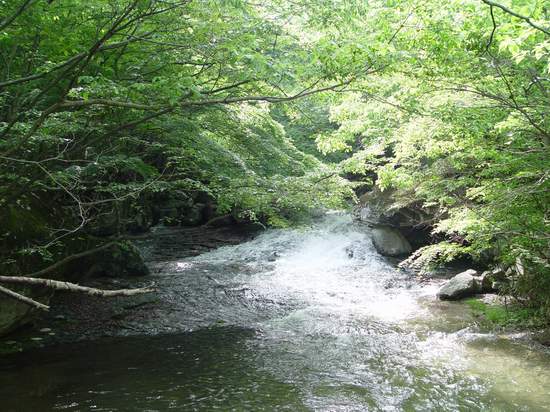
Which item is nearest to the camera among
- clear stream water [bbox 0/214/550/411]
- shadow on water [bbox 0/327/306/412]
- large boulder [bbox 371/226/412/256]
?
shadow on water [bbox 0/327/306/412]

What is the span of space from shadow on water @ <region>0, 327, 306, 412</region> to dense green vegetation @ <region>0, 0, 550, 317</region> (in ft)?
6.59

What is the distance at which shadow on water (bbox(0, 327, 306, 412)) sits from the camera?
621 centimetres

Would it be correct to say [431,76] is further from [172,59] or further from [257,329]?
[257,329]

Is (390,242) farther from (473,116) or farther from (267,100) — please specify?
(267,100)

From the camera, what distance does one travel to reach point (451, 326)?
977 centimetres

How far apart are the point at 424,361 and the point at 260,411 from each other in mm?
3377

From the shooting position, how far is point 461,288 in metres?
12.0

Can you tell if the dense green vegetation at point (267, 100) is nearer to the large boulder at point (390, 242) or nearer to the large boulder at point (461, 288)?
the large boulder at point (461, 288)

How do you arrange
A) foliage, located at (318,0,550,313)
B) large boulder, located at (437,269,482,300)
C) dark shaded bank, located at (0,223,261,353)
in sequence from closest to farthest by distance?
foliage, located at (318,0,550,313) → dark shaded bank, located at (0,223,261,353) → large boulder, located at (437,269,482,300)

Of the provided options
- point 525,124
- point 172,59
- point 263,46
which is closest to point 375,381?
point 525,124

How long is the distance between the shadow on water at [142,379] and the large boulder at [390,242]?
9.83m

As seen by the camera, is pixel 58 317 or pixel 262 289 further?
pixel 262 289

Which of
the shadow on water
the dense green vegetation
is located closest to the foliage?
the dense green vegetation

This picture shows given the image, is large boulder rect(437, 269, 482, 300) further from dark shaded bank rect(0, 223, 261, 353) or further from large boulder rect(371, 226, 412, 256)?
dark shaded bank rect(0, 223, 261, 353)
